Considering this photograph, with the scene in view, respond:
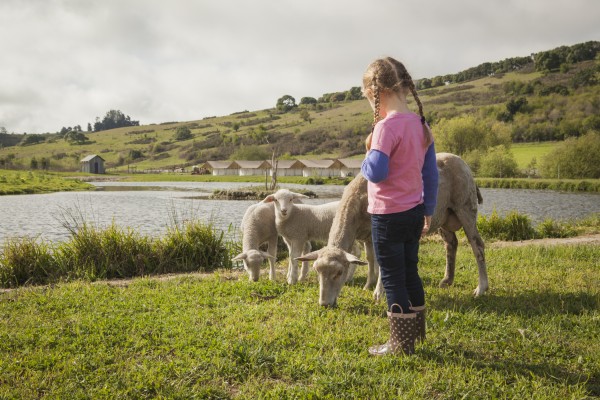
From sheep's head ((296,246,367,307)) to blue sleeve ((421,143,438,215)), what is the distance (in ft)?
3.55

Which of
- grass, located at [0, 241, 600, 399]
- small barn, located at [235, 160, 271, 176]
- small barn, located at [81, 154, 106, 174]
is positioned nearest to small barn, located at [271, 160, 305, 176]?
small barn, located at [235, 160, 271, 176]

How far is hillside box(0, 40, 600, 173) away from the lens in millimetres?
104000

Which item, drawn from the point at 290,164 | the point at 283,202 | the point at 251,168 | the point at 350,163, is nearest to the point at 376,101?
the point at 283,202

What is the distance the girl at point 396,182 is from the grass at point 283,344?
0.45m

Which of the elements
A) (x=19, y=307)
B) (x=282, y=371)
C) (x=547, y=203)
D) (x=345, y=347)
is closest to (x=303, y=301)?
(x=345, y=347)

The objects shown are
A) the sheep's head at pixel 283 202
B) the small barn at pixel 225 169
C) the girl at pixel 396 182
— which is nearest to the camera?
the girl at pixel 396 182

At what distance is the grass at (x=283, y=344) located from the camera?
152 inches

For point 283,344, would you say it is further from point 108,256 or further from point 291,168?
point 291,168

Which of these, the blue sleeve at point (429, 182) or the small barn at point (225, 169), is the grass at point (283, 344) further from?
the small barn at point (225, 169)

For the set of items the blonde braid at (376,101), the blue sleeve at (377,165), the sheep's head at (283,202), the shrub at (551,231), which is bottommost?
the shrub at (551,231)

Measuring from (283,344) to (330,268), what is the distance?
1.16 meters

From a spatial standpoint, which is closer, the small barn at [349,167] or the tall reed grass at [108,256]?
the tall reed grass at [108,256]

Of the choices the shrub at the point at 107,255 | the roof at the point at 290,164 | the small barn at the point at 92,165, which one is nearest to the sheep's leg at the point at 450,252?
the shrub at the point at 107,255

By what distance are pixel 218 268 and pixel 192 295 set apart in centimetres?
431
